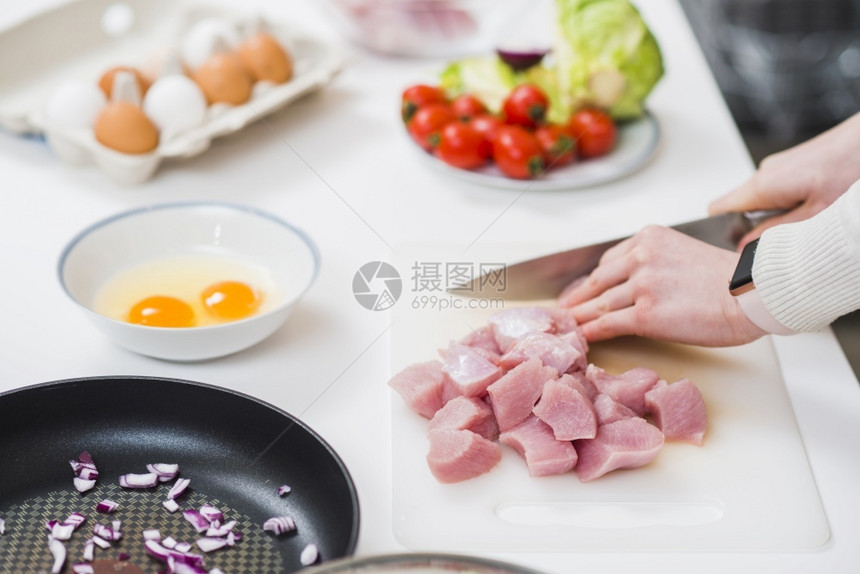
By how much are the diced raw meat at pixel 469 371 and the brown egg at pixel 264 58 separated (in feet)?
2.96

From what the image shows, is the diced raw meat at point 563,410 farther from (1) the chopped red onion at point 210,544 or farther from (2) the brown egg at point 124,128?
(2) the brown egg at point 124,128

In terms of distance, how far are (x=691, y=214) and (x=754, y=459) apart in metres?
0.63

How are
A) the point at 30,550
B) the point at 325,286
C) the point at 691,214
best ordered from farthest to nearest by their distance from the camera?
the point at 691,214, the point at 325,286, the point at 30,550

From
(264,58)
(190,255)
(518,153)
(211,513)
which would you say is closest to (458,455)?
(211,513)

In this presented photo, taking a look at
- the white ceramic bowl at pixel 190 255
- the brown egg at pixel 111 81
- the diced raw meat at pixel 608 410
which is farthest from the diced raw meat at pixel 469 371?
the brown egg at pixel 111 81

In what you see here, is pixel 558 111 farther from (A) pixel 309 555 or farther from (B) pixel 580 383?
(A) pixel 309 555

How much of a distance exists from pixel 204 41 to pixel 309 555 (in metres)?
1.23

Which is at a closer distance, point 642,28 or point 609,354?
point 609,354

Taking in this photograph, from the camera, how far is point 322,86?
1982 mm

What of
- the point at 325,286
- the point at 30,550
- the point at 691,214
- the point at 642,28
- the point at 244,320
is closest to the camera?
the point at 30,550

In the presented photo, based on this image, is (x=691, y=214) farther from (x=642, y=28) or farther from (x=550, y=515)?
(x=550, y=515)

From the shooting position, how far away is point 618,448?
1143mm

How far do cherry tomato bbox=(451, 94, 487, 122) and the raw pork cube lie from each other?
2.06 ft

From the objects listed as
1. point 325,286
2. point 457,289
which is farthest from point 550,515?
point 325,286
